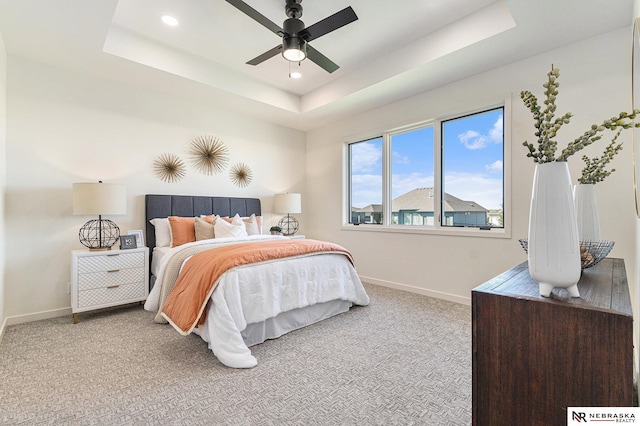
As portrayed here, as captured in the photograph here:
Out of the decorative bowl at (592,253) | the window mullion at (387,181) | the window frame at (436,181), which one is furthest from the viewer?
the window mullion at (387,181)

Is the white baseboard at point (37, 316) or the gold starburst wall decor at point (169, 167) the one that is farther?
the gold starburst wall decor at point (169, 167)

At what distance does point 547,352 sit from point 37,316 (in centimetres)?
431

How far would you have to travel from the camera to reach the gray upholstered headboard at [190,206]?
3.71m

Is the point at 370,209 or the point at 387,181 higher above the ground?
the point at 387,181

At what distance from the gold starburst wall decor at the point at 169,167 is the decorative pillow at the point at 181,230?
654 millimetres

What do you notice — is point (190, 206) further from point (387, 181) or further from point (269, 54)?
point (387, 181)

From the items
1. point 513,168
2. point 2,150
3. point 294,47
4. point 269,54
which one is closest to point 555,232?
point 294,47

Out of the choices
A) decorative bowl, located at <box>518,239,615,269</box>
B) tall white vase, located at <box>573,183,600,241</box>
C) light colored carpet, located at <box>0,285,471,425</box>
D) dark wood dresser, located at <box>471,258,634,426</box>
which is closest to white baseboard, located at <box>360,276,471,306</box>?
light colored carpet, located at <box>0,285,471,425</box>

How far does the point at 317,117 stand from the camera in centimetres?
484

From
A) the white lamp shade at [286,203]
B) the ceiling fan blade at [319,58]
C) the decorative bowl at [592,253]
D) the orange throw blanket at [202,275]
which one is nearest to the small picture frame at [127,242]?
the orange throw blanket at [202,275]

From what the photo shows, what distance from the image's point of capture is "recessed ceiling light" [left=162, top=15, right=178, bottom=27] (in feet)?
9.16

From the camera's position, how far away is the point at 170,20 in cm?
283

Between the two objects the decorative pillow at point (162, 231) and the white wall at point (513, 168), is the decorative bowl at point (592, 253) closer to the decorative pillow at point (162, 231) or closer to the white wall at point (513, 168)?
the white wall at point (513, 168)

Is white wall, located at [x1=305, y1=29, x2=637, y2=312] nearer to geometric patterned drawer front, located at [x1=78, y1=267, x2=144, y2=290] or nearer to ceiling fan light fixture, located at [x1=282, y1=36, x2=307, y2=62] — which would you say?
ceiling fan light fixture, located at [x1=282, y1=36, x2=307, y2=62]
